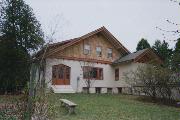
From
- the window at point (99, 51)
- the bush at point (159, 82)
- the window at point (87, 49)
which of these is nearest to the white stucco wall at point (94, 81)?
the window at point (99, 51)

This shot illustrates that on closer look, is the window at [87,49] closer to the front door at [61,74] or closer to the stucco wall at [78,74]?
the stucco wall at [78,74]

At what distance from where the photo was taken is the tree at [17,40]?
24.7m

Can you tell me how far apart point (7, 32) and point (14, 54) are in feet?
7.77

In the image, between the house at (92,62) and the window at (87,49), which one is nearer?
the house at (92,62)

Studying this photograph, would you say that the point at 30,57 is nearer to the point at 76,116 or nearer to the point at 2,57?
the point at 2,57

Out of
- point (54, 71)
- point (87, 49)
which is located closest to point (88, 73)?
point (87, 49)

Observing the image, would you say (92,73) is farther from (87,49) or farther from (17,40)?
(17,40)

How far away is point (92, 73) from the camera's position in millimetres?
31766

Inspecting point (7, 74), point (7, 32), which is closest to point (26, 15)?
point (7, 32)

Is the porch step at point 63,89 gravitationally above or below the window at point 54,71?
below

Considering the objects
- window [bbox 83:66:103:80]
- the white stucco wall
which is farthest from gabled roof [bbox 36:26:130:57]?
window [bbox 83:66:103:80]

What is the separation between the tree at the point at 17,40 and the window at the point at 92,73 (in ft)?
20.7

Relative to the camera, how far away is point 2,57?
81.5 feet

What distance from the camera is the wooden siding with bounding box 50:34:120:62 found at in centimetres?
3012
